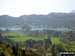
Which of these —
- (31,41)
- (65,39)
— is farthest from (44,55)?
(65,39)

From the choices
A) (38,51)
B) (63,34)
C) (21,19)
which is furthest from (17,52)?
(21,19)

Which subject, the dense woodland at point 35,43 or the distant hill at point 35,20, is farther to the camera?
the distant hill at point 35,20

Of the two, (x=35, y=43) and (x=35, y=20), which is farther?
(x=35, y=20)

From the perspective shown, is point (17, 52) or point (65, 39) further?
point (65, 39)

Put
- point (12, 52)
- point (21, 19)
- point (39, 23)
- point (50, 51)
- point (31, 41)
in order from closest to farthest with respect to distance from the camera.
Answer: point (12, 52), point (50, 51), point (31, 41), point (39, 23), point (21, 19)

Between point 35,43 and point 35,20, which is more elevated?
point 35,20

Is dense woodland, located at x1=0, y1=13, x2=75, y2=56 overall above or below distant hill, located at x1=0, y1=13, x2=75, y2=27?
below

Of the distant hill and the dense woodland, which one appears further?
the distant hill

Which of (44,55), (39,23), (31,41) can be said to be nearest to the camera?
(44,55)

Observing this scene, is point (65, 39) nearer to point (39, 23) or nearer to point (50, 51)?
point (50, 51)

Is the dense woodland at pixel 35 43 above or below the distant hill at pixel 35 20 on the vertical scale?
below
